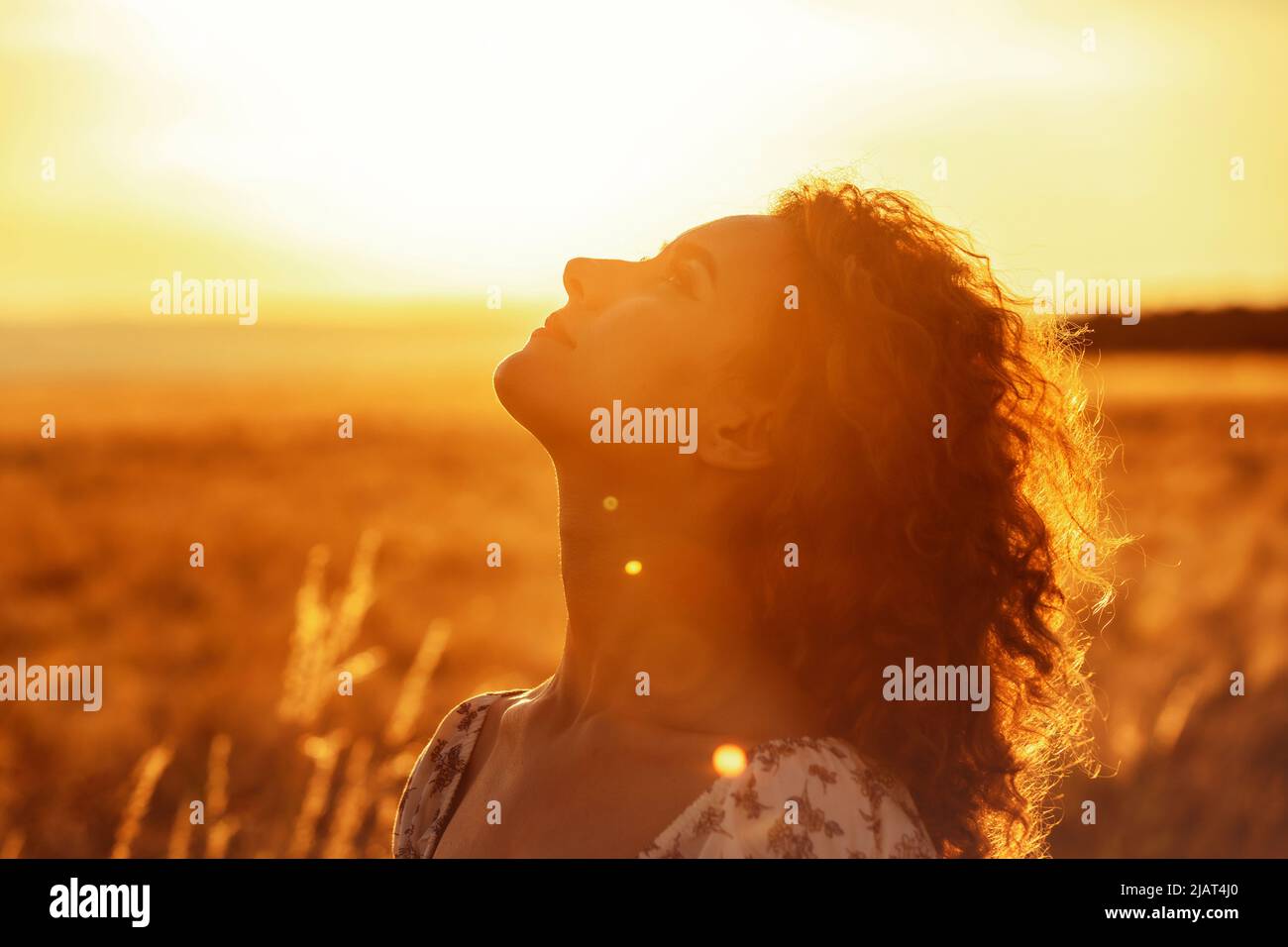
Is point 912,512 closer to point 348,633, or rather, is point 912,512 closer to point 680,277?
point 680,277

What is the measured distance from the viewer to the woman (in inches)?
90.0

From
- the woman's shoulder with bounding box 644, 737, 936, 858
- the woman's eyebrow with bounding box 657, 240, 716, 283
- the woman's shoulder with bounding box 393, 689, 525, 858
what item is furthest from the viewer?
the woman's shoulder with bounding box 393, 689, 525, 858

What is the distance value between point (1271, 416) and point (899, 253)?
26722mm

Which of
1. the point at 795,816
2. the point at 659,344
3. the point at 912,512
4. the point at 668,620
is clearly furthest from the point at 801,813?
the point at 659,344

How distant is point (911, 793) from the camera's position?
7.79ft

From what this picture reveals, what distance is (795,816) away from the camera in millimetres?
2068

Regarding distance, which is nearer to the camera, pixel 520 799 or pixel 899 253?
pixel 520 799

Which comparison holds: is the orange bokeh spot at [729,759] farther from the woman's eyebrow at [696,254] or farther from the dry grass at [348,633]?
the dry grass at [348,633]

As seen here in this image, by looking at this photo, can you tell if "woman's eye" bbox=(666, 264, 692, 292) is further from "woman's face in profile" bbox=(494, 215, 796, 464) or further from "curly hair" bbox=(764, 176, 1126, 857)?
"curly hair" bbox=(764, 176, 1126, 857)

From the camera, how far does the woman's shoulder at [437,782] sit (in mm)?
2562

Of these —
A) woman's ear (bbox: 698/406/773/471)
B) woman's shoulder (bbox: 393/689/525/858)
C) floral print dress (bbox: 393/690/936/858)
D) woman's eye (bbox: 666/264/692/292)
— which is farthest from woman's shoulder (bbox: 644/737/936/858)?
woman's eye (bbox: 666/264/692/292)

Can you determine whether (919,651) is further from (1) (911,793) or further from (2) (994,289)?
(2) (994,289)

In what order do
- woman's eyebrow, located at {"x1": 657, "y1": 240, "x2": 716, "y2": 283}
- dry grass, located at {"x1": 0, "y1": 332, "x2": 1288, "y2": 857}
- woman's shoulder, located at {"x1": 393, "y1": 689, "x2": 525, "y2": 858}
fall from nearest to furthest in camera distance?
1. woman's eyebrow, located at {"x1": 657, "y1": 240, "x2": 716, "y2": 283}
2. woman's shoulder, located at {"x1": 393, "y1": 689, "x2": 525, "y2": 858}
3. dry grass, located at {"x1": 0, "y1": 332, "x2": 1288, "y2": 857}

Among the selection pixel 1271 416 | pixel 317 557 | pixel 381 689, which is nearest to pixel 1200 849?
pixel 317 557
